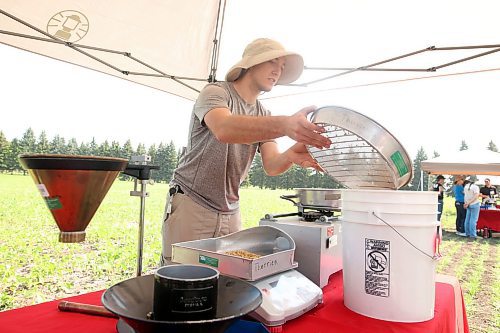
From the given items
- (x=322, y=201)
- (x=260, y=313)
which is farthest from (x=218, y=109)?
(x=260, y=313)

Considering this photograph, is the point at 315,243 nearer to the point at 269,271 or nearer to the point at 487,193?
the point at 269,271

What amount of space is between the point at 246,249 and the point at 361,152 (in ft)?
1.65

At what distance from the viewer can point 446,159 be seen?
364 inches

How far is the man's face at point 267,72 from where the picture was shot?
5.01ft

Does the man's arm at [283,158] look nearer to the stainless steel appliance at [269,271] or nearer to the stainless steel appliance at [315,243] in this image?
the stainless steel appliance at [315,243]

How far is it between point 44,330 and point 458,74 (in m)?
3.08

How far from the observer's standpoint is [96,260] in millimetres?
5602

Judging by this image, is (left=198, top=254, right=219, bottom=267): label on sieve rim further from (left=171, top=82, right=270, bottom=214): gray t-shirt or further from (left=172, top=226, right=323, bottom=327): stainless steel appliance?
(left=171, top=82, right=270, bottom=214): gray t-shirt

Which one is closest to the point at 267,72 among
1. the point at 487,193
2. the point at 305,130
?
the point at 305,130

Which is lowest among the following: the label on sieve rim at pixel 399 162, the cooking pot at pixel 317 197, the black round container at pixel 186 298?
the black round container at pixel 186 298

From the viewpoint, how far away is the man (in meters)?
1.50

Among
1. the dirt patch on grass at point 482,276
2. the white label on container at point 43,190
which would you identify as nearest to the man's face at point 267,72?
the white label on container at point 43,190

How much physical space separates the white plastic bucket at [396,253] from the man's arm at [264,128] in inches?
8.4

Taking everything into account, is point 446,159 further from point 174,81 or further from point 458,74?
point 174,81
